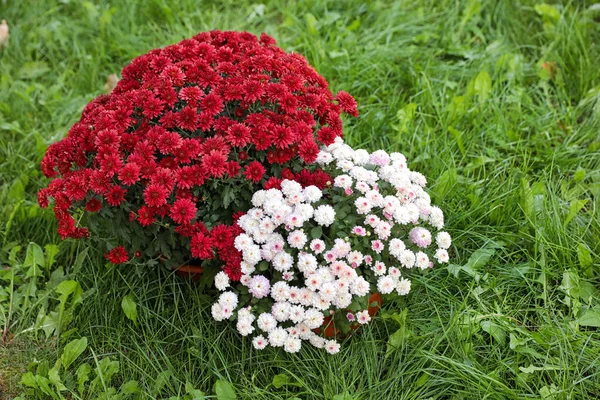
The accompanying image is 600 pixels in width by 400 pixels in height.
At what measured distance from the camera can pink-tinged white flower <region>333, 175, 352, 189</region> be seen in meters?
2.06

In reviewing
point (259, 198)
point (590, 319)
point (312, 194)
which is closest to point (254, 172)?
point (259, 198)

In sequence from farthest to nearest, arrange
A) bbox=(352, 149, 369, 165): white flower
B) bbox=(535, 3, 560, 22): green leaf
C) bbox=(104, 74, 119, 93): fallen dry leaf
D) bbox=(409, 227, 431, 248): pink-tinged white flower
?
bbox=(535, 3, 560, 22): green leaf → bbox=(104, 74, 119, 93): fallen dry leaf → bbox=(352, 149, 369, 165): white flower → bbox=(409, 227, 431, 248): pink-tinged white flower

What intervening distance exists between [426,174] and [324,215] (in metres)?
0.84

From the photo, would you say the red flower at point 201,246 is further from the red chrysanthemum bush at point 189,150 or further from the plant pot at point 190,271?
the plant pot at point 190,271

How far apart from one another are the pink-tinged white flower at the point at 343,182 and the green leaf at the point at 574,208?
89 cm

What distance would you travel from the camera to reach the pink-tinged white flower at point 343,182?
81.1 inches

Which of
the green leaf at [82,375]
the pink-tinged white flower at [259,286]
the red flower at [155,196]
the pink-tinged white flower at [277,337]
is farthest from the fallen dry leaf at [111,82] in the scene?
the pink-tinged white flower at [277,337]

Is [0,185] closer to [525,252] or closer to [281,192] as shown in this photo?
[281,192]

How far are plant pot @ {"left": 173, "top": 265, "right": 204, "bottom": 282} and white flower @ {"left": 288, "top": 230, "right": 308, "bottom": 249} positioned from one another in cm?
41

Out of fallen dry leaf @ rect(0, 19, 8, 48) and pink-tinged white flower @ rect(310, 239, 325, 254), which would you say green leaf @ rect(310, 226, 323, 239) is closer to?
pink-tinged white flower @ rect(310, 239, 325, 254)

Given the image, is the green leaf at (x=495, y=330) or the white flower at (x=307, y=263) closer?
the white flower at (x=307, y=263)

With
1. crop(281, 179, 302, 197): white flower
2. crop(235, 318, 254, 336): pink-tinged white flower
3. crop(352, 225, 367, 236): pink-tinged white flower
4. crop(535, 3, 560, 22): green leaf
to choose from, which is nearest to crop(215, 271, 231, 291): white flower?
crop(235, 318, 254, 336): pink-tinged white flower

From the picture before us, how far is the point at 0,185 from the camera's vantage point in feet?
9.66

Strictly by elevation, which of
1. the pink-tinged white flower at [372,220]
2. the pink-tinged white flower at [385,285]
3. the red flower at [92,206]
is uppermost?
the red flower at [92,206]
